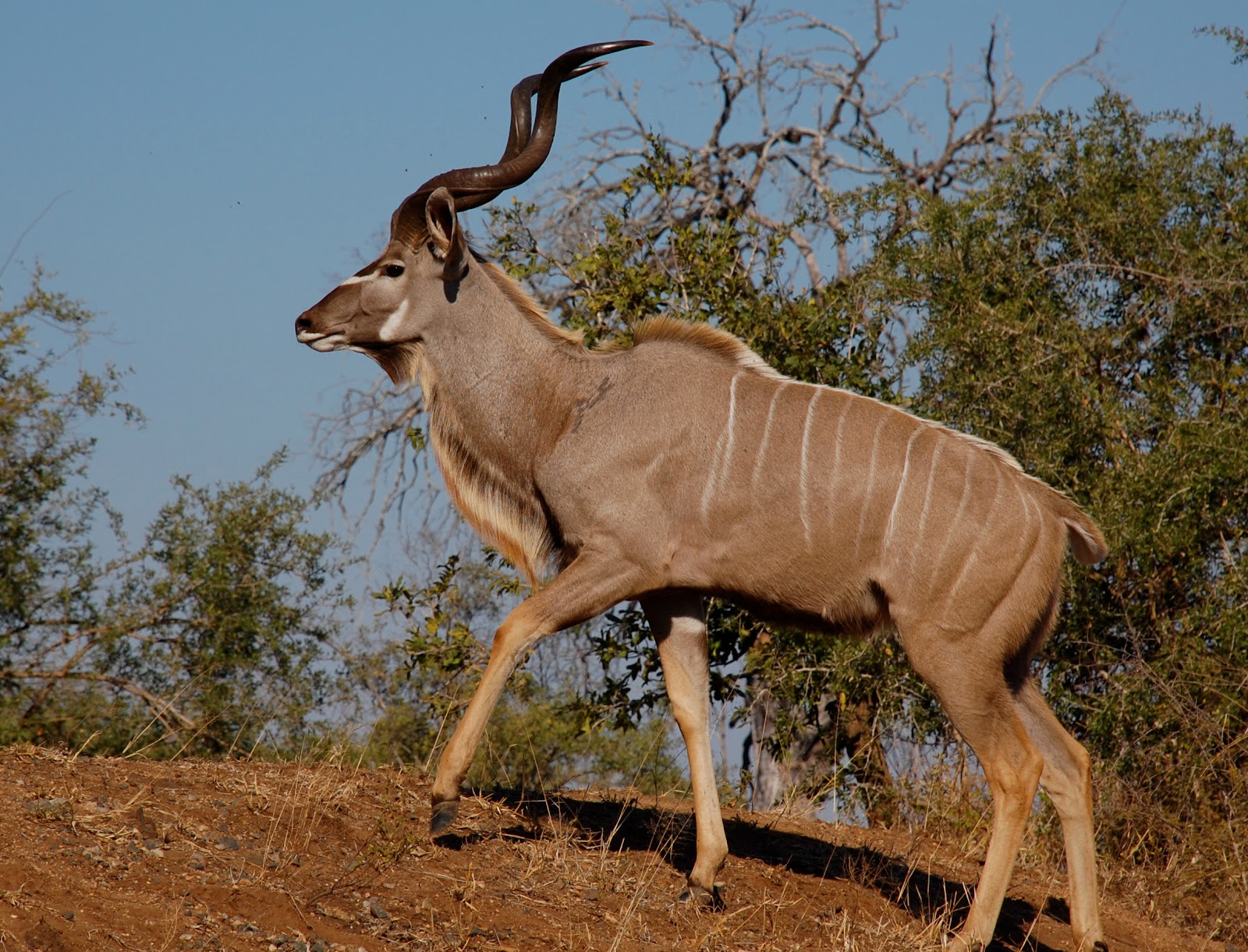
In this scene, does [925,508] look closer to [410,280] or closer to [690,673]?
[690,673]

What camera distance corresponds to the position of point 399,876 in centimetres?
421

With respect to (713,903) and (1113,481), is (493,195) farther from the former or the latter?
(1113,481)

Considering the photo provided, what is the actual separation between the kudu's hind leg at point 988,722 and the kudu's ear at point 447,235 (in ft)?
7.59

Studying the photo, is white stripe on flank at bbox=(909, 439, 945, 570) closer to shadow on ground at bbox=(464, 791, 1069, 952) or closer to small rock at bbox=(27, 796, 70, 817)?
shadow on ground at bbox=(464, 791, 1069, 952)

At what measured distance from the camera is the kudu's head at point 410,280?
5.29 m

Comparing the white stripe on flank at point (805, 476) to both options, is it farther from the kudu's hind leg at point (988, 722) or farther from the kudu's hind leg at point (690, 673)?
the kudu's hind leg at point (690, 673)

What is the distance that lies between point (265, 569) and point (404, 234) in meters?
4.39

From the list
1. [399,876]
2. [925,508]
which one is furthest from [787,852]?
[399,876]

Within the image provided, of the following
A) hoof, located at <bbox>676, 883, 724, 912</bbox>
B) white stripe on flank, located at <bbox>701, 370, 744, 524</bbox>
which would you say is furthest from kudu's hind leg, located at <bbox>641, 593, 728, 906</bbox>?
white stripe on flank, located at <bbox>701, 370, 744, 524</bbox>

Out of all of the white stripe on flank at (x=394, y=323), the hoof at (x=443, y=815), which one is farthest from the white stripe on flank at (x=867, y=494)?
→ the white stripe on flank at (x=394, y=323)

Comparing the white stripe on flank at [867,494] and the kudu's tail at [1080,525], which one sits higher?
the kudu's tail at [1080,525]

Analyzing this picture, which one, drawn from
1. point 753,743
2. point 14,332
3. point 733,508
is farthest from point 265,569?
point 733,508

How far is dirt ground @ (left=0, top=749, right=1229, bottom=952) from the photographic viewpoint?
3568 millimetres

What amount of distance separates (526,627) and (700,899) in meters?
1.14
